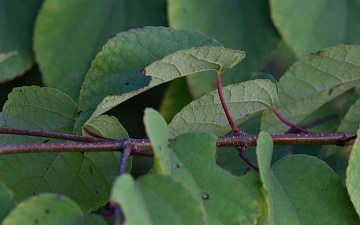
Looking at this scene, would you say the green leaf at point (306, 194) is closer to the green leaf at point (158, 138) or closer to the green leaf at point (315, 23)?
the green leaf at point (158, 138)

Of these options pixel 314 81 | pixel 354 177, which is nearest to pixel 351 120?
pixel 314 81

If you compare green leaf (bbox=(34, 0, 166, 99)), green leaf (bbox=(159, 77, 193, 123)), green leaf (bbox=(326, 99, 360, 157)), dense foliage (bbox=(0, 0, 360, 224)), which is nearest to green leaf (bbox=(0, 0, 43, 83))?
green leaf (bbox=(34, 0, 166, 99))

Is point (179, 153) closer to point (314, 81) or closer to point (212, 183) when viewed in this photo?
point (212, 183)

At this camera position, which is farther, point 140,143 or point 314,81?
point 314,81

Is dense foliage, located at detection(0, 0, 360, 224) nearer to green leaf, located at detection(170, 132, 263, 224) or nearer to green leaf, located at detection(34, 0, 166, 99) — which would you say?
green leaf, located at detection(170, 132, 263, 224)

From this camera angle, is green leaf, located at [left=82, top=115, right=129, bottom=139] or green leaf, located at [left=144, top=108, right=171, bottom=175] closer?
green leaf, located at [left=144, top=108, right=171, bottom=175]
